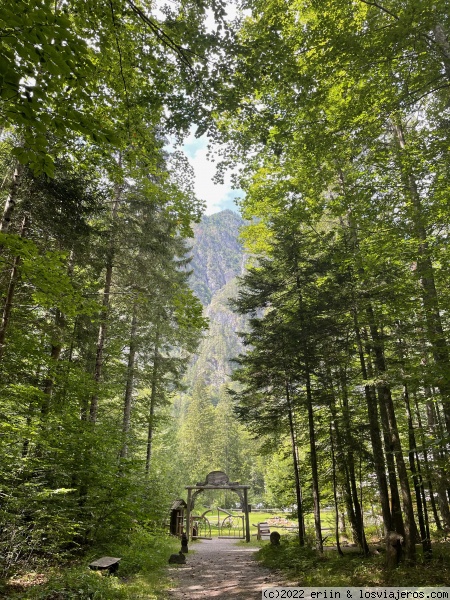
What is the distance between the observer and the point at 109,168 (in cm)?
573

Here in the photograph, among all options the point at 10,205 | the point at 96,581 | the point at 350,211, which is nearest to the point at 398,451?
the point at 350,211

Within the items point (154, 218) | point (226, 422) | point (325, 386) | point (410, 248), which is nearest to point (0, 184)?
point (154, 218)

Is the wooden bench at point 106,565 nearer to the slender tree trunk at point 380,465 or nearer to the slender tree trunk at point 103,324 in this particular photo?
the slender tree trunk at point 103,324

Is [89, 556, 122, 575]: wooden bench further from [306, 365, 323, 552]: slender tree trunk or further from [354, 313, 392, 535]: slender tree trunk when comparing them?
Result: [354, 313, 392, 535]: slender tree trunk

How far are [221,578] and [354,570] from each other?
3.61 m

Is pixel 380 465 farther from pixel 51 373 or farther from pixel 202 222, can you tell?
pixel 51 373

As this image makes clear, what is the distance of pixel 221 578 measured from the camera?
30.3ft

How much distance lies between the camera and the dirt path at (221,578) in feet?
24.7

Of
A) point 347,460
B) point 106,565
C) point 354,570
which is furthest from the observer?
point 347,460

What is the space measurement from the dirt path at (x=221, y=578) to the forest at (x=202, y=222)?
102 centimetres

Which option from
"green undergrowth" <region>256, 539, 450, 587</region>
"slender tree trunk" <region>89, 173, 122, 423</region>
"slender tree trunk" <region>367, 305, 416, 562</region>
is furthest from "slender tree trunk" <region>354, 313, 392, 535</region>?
"slender tree trunk" <region>89, 173, 122, 423</region>

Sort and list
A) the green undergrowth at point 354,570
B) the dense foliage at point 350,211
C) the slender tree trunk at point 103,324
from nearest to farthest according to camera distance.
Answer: the dense foliage at point 350,211
the green undergrowth at point 354,570
the slender tree trunk at point 103,324

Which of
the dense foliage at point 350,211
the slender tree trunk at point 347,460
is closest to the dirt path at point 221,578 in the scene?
the dense foliage at point 350,211

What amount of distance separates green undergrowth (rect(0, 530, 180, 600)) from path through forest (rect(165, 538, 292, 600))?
554 mm
